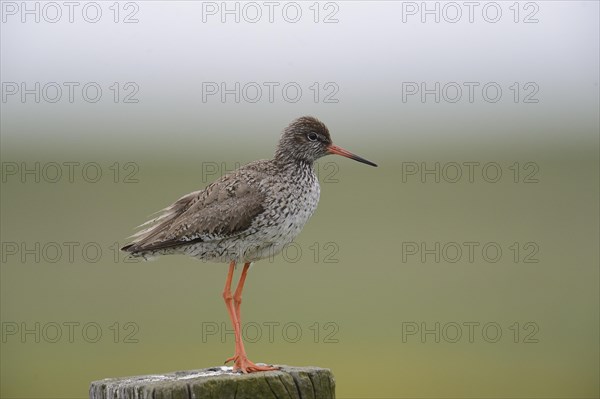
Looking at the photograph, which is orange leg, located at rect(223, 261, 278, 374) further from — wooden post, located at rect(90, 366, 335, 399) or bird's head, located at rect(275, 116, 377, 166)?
bird's head, located at rect(275, 116, 377, 166)

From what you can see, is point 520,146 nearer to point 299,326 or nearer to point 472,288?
point 472,288

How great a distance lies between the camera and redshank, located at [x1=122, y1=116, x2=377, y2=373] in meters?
5.86

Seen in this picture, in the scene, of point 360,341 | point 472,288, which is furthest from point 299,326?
point 472,288

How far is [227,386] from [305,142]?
2260mm

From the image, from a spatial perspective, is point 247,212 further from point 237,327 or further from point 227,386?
point 227,386

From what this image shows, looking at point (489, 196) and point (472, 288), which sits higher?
point (489, 196)

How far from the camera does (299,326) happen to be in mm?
13023

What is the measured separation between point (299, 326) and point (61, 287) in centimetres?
431

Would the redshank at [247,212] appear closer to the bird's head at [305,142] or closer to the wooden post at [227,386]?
the bird's head at [305,142]

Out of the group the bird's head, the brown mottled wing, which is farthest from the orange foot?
the bird's head

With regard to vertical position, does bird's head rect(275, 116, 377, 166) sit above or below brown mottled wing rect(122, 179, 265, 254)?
above

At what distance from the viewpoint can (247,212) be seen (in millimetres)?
5883

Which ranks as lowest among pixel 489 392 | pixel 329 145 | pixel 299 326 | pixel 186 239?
pixel 489 392

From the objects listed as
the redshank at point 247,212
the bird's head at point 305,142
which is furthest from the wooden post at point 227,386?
the bird's head at point 305,142
